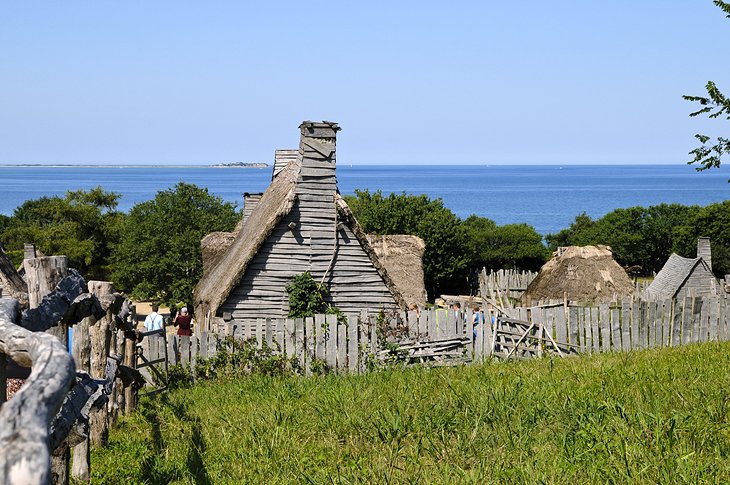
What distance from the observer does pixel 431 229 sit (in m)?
43.0

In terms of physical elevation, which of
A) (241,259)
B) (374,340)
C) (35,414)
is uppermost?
(35,414)

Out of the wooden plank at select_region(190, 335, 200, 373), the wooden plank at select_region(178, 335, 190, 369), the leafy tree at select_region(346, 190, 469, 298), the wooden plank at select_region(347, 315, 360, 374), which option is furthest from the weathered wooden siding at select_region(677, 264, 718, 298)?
the wooden plank at select_region(178, 335, 190, 369)

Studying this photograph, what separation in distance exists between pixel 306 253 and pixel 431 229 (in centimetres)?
2634

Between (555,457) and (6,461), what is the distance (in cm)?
527

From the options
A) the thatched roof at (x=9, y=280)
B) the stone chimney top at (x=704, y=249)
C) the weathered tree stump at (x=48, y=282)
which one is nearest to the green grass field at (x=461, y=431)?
the weathered tree stump at (x=48, y=282)

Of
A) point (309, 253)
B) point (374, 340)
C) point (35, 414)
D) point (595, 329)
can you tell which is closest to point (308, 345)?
point (374, 340)

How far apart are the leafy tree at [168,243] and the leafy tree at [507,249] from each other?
16403mm

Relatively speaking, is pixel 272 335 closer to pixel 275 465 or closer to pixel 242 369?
pixel 242 369

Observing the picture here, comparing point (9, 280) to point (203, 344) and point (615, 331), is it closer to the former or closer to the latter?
point (203, 344)

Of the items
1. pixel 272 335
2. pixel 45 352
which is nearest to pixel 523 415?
pixel 45 352

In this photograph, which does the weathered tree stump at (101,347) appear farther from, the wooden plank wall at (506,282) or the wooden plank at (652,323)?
the wooden plank wall at (506,282)

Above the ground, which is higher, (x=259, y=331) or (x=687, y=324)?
(x=259, y=331)

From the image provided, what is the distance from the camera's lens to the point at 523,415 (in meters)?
7.50

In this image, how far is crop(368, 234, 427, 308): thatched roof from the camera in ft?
101
